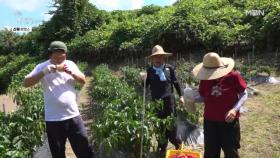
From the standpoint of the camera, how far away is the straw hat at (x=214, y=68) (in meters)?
4.98

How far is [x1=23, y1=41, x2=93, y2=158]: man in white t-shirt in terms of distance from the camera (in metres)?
5.18

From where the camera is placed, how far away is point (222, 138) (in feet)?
16.6

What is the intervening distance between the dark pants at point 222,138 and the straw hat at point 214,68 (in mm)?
496

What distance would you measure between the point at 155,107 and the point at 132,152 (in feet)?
2.28

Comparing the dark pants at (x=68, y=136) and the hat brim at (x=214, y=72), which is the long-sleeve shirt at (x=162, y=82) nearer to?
the hat brim at (x=214, y=72)

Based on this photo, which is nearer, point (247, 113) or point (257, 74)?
point (247, 113)

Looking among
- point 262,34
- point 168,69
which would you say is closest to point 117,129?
point 168,69

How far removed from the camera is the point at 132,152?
20.1 feet

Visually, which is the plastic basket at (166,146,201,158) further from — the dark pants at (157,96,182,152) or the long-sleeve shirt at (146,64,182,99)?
the long-sleeve shirt at (146,64,182,99)

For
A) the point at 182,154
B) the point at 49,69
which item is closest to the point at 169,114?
the point at 182,154

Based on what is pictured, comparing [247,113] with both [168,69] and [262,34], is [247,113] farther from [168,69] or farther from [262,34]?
[262,34]

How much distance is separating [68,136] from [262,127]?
12.0ft

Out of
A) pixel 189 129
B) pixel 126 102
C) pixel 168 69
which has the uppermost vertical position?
pixel 168 69

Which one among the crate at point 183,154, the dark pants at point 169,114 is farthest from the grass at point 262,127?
the crate at point 183,154
